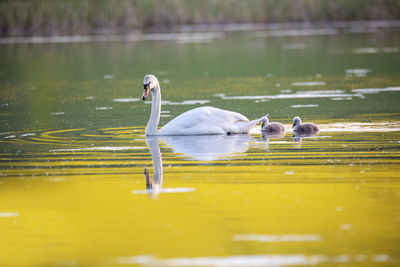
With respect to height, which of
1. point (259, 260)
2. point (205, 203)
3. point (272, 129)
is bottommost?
point (259, 260)

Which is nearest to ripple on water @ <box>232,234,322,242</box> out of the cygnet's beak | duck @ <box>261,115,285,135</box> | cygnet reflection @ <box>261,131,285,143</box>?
cygnet reflection @ <box>261,131,285,143</box>

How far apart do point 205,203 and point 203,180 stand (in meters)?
1.12

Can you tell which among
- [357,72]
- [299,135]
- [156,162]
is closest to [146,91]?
[299,135]

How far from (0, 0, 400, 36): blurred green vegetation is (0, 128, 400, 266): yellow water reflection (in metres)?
33.8

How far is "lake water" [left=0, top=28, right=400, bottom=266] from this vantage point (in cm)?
684

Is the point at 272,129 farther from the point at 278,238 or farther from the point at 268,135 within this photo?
the point at 278,238

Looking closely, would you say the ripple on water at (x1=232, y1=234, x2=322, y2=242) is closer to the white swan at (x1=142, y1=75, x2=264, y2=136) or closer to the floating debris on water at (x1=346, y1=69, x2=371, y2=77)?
the white swan at (x1=142, y1=75, x2=264, y2=136)

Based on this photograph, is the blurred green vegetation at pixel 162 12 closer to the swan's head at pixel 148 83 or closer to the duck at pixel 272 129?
the swan's head at pixel 148 83

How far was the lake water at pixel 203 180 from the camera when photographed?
6.84 metres

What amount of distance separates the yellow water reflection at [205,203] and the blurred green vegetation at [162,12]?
33763 mm

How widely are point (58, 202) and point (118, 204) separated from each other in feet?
2.12

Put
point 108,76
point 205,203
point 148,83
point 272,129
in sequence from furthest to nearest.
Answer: point 108,76 < point 148,83 < point 272,129 < point 205,203

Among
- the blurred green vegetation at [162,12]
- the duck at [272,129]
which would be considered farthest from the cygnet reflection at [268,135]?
the blurred green vegetation at [162,12]

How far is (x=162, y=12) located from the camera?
46.1 metres
